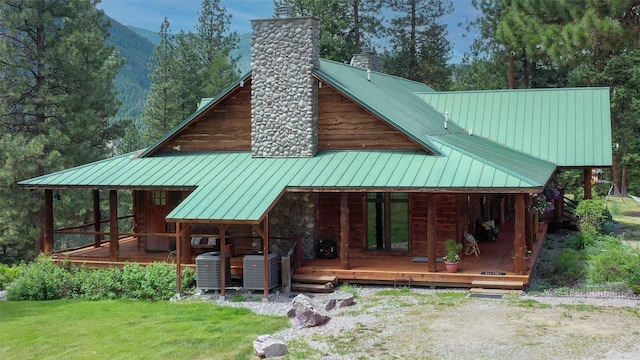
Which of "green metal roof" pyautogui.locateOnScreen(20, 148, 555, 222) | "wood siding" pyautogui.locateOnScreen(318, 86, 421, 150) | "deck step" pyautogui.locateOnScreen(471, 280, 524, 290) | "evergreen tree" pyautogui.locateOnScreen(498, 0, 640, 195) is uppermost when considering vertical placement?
"evergreen tree" pyautogui.locateOnScreen(498, 0, 640, 195)

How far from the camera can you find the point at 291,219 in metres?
17.5

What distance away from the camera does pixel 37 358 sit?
11.5 meters

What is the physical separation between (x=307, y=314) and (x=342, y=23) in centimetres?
3012

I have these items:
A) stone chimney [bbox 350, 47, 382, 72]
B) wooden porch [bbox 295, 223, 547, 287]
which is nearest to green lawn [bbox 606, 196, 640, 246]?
wooden porch [bbox 295, 223, 547, 287]

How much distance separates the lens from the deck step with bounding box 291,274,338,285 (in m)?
15.8

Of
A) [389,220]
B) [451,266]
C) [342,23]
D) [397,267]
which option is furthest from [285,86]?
[342,23]

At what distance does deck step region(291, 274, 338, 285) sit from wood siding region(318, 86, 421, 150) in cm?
357

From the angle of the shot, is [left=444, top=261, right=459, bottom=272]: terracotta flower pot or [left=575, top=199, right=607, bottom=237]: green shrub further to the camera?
[left=575, top=199, right=607, bottom=237]: green shrub

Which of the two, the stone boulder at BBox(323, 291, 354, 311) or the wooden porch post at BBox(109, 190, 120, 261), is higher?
the wooden porch post at BBox(109, 190, 120, 261)

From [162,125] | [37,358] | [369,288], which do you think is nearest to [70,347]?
[37,358]

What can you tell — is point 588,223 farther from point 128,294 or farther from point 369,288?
point 128,294

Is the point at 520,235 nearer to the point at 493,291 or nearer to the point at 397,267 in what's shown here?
the point at 493,291

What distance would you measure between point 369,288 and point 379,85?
9107mm

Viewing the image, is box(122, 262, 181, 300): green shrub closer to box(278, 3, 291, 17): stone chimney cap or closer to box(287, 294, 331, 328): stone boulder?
box(287, 294, 331, 328): stone boulder
